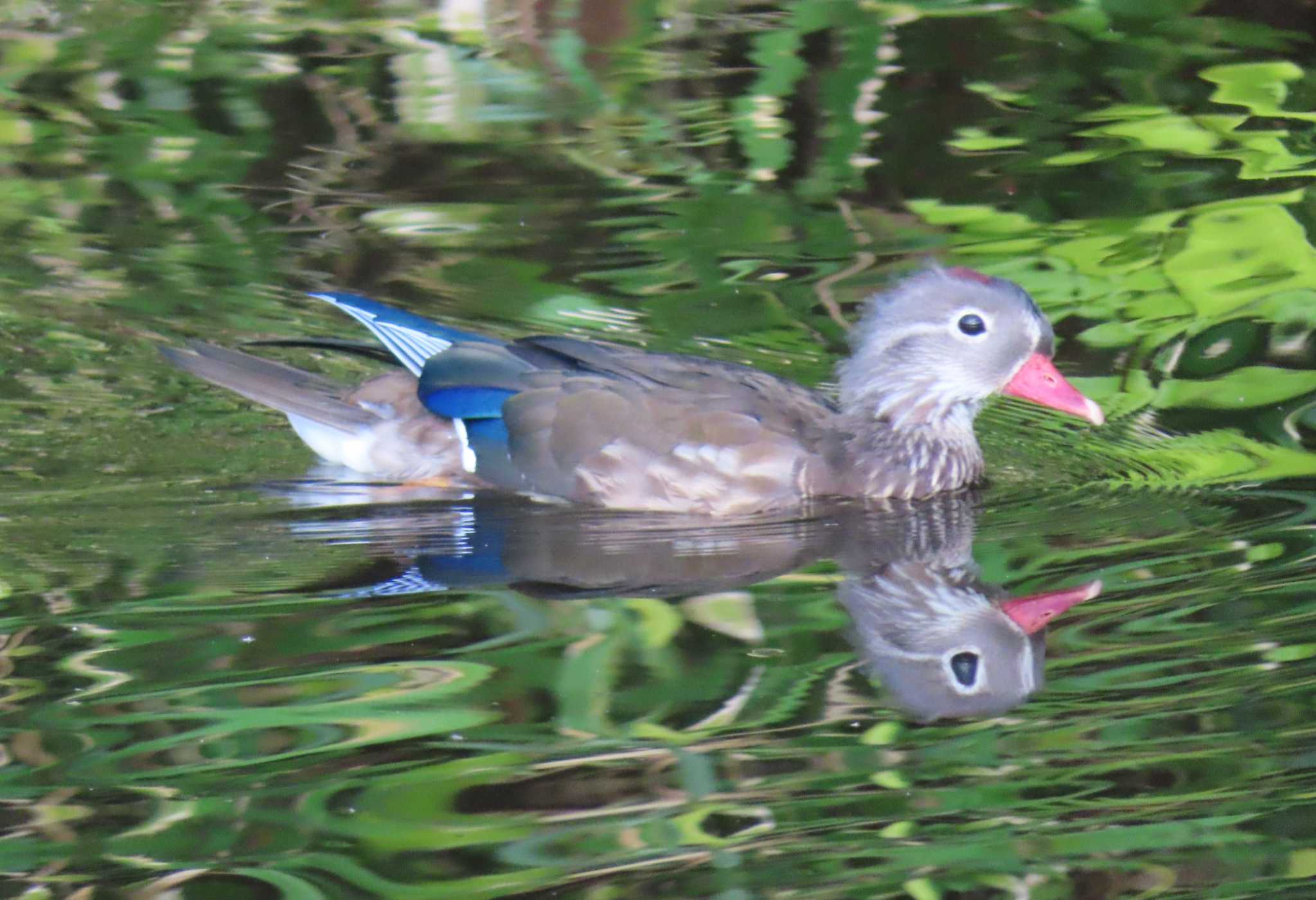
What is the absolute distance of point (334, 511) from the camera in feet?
19.1

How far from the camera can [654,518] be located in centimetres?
576

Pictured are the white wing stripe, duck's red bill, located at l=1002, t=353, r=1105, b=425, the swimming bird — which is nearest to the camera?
the swimming bird

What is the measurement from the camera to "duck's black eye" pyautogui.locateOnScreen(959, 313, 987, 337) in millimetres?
6023

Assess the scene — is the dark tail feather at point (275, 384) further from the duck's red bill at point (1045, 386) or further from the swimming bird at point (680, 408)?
the duck's red bill at point (1045, 386)

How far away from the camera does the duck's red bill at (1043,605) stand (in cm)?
474

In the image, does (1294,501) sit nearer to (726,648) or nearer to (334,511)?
(726,648)

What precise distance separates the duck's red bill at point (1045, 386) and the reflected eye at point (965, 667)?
1.52m

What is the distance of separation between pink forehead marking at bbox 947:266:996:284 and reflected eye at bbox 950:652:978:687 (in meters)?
1.73

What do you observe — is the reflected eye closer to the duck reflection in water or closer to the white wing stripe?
the duck reflection in water

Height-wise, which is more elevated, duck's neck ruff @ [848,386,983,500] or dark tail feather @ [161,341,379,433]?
dark tail feather @ [161,341,379,433]

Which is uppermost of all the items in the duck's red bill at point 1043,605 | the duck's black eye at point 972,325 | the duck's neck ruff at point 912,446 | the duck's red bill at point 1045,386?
the duck's black eye at point 972,325

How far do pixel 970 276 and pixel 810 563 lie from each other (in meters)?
1.27

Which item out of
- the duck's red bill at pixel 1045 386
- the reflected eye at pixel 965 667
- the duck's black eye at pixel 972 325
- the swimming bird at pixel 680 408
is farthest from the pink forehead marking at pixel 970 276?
the reflected eye at pixel 965 667

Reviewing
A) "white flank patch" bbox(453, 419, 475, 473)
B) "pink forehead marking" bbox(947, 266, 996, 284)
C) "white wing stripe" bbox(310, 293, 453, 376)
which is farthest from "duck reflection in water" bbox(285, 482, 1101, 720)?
"pink forehead marking" bbox(947, 266, 996, 284)
